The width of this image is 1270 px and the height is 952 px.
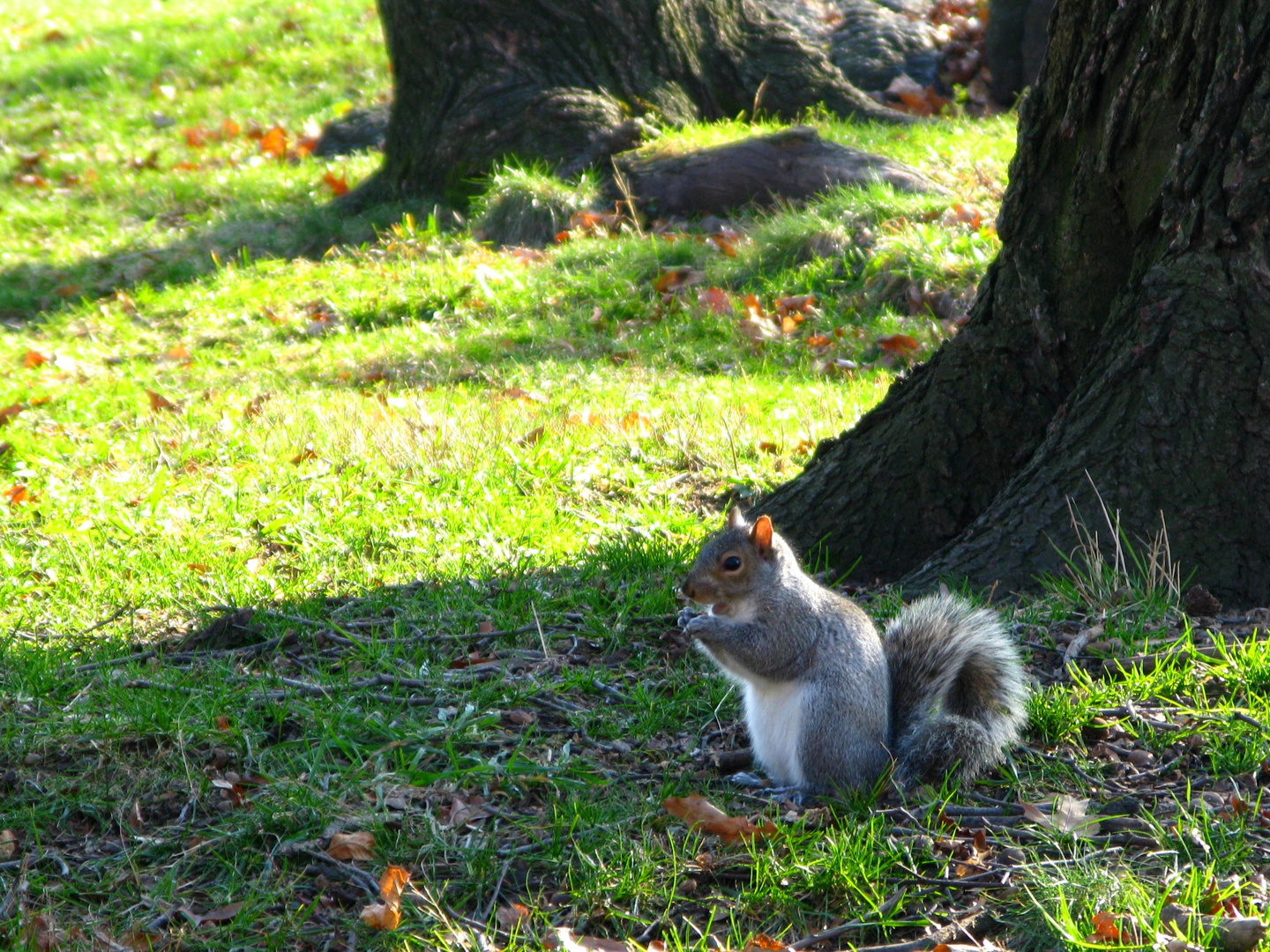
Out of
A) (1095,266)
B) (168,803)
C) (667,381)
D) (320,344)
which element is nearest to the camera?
(168,803)

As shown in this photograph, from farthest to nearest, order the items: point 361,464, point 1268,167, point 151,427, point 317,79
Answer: point 317,79 → point 151,427 → point 361,464 → point 1268,167

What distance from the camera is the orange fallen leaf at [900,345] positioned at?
579 centimetres

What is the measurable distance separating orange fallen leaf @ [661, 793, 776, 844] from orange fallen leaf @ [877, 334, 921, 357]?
3.70 meters

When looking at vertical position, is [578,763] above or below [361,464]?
above

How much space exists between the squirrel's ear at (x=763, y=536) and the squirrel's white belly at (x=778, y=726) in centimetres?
30

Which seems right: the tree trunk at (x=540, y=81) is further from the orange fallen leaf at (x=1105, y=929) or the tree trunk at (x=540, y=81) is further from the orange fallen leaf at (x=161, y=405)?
the orange fallen leaf at (x=1105, y=929)

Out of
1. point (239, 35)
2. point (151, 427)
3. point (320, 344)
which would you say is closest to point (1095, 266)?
point (151, 427)

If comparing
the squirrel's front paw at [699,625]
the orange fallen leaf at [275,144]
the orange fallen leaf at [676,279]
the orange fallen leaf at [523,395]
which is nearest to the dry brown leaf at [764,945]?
the squirrel's front paw at [699,625]

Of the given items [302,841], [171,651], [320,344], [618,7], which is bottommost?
[320,344]

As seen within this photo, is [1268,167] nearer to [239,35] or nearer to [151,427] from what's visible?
[151,427]

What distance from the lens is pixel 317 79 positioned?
38.3ft

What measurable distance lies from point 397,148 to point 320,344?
266 centimetres

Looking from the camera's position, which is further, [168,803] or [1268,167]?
[1268,167]

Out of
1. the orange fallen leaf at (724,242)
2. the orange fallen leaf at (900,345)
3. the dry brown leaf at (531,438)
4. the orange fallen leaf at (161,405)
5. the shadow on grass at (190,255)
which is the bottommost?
the shadow on grass at (190,255)
